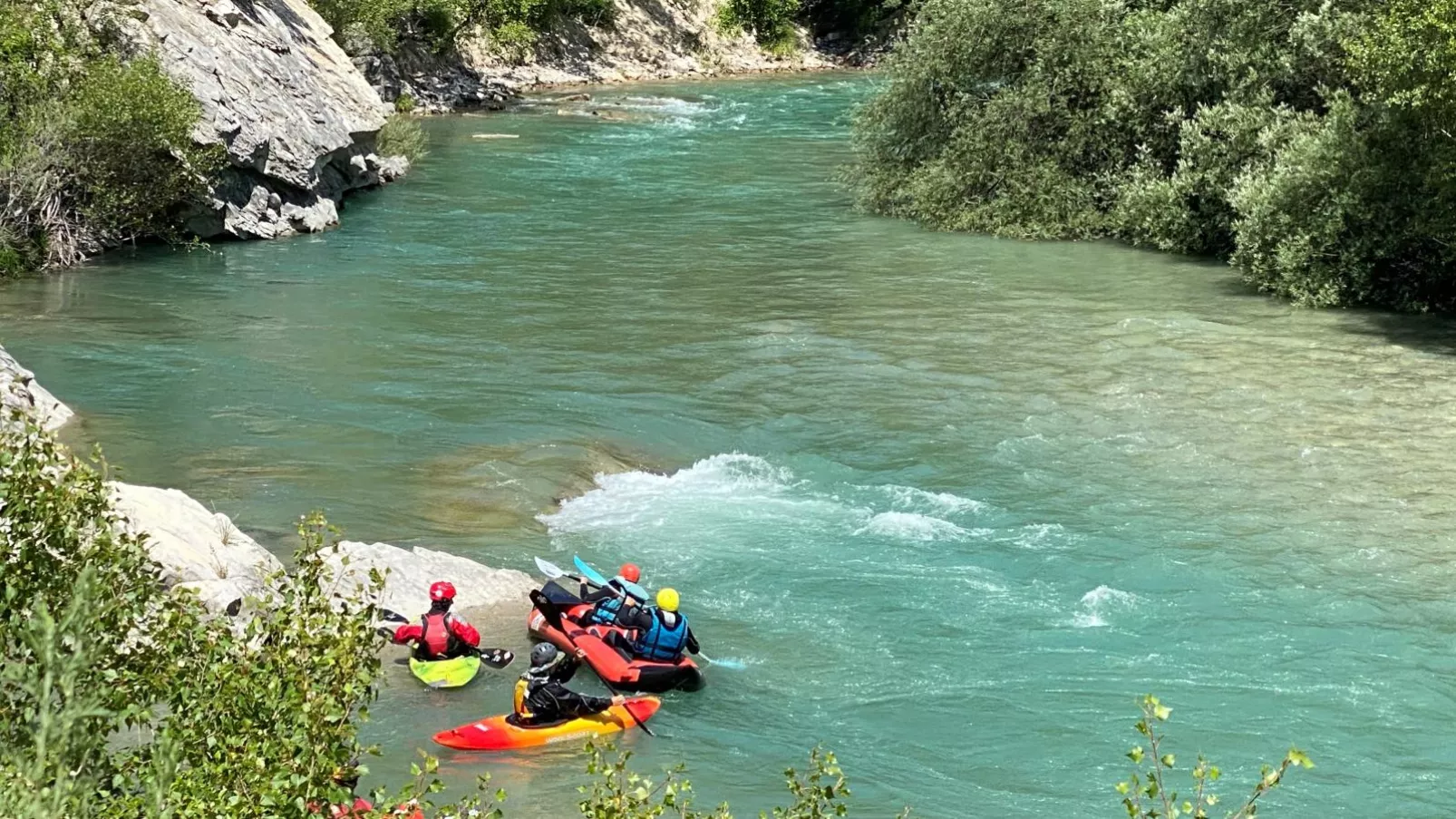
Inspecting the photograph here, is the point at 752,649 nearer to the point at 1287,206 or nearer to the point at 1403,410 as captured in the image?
the point at 1403,410

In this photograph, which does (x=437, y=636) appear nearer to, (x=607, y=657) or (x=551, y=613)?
(x=551, y=613)

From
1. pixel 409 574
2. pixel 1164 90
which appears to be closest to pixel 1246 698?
pixel 409 574

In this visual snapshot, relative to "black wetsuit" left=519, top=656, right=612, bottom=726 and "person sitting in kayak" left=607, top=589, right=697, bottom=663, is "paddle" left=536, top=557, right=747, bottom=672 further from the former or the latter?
"black wetsuit" left=519, top=656, right=612, bottom=726

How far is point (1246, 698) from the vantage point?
1305 cm

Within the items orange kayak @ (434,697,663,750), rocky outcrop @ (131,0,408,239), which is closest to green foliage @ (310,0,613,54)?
rocky outcrop @ (131,0,408,239)

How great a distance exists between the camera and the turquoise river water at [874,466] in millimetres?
12625

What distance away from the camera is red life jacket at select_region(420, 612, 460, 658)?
13.2 metres

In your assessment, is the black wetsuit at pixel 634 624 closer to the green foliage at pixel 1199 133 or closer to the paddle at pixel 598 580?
the paddle at pixel 598 580

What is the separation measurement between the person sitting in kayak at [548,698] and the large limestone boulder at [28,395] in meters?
8.03

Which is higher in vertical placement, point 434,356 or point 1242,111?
point 1242,111

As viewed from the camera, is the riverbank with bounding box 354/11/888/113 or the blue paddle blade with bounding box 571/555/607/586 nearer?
the blue paddle blade with bounding box 571/555/607/586

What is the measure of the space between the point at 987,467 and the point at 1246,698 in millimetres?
6005

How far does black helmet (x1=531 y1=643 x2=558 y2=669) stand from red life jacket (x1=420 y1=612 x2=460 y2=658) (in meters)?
0.73

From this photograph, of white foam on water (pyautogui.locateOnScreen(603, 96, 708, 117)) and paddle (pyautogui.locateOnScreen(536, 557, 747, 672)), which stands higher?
white foam on water (pyautogui.locateOnScreen(603, 96, 708, 117))
